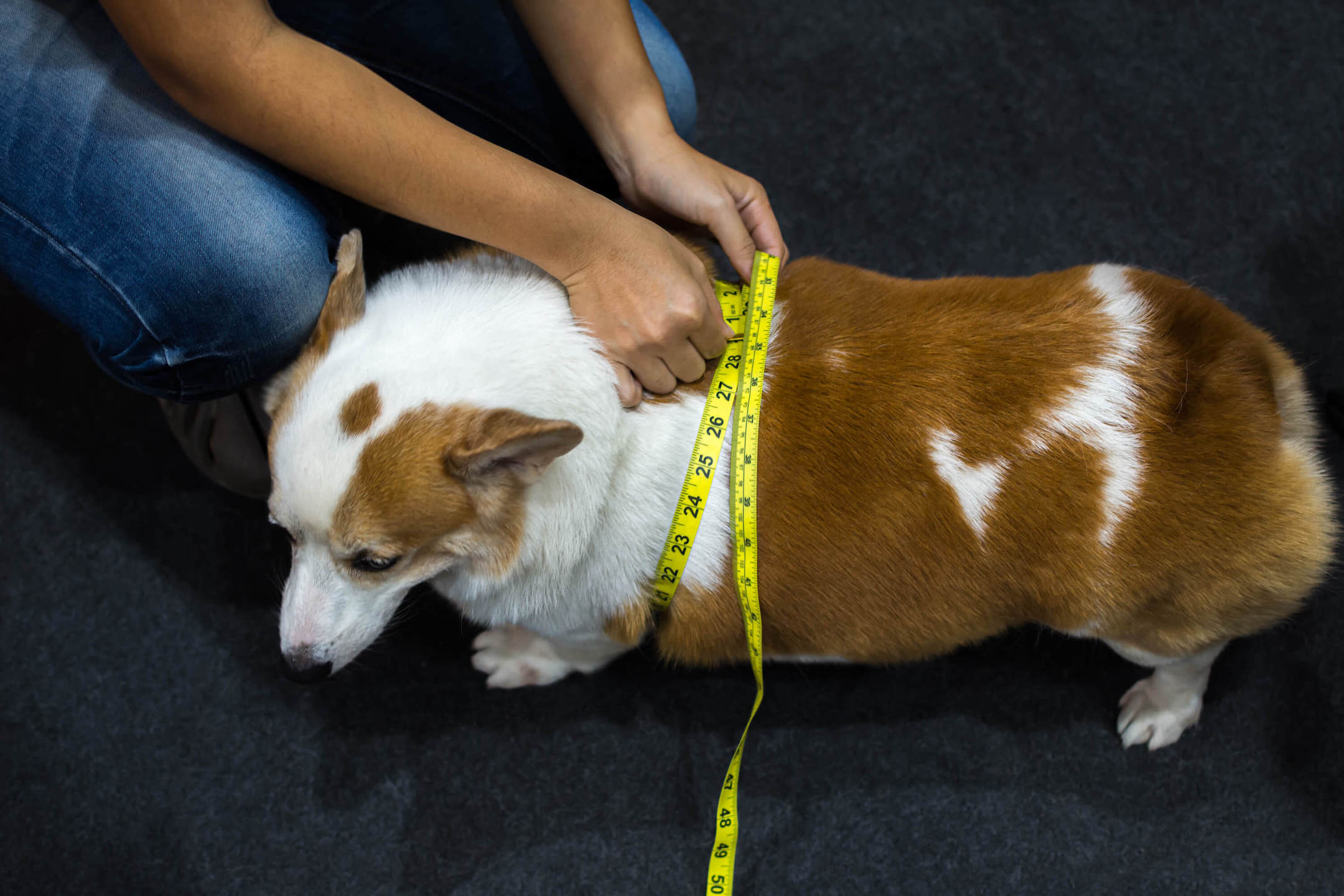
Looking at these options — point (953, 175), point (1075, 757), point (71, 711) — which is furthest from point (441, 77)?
point (1075, 757)

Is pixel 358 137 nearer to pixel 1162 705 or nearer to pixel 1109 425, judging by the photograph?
pixel 1109 425

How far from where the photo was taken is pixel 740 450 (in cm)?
128

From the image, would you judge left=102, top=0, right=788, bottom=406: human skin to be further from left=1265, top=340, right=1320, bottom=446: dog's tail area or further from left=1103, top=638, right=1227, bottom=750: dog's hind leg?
left=1103, top=638, right=1227, bottom=750: dog's hind leg

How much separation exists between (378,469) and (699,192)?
687mm

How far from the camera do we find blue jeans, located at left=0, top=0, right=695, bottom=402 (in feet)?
4.24

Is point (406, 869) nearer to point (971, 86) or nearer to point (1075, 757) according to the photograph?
point (1075, 757)

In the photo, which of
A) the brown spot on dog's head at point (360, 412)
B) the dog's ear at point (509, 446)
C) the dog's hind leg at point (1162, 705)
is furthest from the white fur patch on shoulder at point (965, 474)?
the brown spot on dog's head at point (360, 412)

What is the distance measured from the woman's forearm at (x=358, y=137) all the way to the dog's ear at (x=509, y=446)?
0.99 feet

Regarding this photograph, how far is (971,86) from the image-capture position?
91.6 inches

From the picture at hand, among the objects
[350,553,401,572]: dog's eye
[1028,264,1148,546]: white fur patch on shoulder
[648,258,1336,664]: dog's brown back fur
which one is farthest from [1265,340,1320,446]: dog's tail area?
[350,553,401,572]: dog's eye

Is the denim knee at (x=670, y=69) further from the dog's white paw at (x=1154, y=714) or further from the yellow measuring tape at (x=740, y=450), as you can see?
the dog's white paw at (x=1154, y=714)

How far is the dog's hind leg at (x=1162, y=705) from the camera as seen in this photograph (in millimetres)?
1749

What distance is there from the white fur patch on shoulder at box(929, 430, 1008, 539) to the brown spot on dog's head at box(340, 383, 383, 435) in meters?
0.79

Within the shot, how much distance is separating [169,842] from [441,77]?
165 cm
